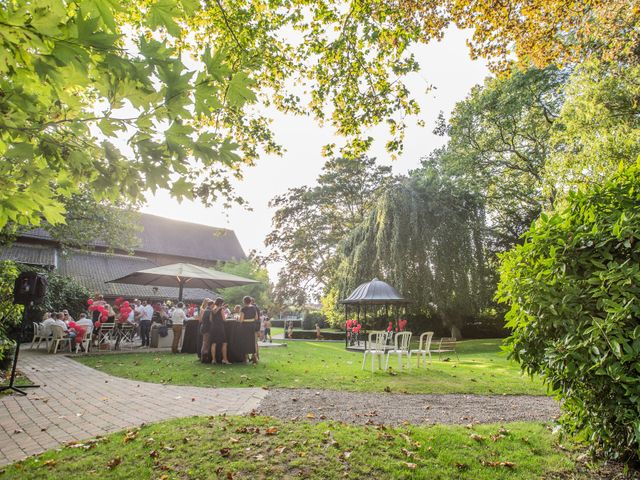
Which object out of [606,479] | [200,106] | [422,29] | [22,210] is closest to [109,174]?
[22,210]

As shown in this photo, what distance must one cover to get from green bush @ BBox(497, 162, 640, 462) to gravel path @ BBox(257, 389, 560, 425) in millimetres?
1929

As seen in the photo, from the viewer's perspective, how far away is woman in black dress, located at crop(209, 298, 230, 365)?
1009 cm

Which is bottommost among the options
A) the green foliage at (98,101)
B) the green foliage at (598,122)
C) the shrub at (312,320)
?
the shrub at (312,320)

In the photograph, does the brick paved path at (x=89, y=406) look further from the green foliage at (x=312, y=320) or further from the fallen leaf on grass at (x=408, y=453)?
the green foliage at (x=312, y=320)

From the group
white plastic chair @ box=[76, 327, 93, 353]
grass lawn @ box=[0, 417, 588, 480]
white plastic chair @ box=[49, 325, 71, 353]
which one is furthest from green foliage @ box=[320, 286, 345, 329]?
grass lawn @ box=[0, 417, 588, 480]

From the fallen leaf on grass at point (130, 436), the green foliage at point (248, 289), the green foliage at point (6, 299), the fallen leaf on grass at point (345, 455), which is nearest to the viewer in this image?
the fallen leaf on grass at point (345, 455)

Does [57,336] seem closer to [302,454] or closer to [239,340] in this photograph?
[239,340]

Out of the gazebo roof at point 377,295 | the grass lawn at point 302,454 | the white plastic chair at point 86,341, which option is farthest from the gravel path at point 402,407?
the white plastic chair at point 86,341

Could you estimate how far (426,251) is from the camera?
756 inches

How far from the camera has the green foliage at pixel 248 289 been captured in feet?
116

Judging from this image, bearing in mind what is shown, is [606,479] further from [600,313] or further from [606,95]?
[606,95]

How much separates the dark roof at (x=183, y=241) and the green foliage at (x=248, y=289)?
524cm

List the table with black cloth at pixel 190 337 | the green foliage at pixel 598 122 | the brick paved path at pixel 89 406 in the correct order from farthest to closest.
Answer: the table with black cloth at pixel 190 337 < the green foliage at pixel 598 122 < the brick paved path at pixel 89 406

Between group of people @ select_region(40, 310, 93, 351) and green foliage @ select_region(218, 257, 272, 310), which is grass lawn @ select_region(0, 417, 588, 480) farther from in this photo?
green foliage @ select_region(218, 257, 272, 310)
